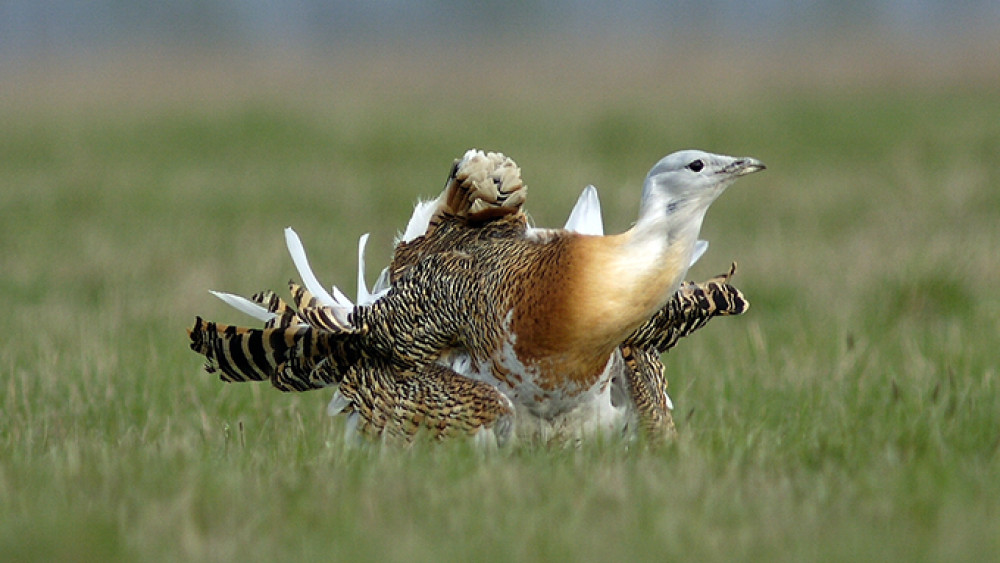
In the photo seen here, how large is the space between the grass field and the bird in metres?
0.17

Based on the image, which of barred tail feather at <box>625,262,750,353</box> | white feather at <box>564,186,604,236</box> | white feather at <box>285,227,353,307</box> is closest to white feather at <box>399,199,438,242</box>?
white feather at <box>285,227,353,307</box>

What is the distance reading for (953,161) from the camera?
30.4ft

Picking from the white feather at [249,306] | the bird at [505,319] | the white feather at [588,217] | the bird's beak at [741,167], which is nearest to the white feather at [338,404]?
the bird at [505,319]

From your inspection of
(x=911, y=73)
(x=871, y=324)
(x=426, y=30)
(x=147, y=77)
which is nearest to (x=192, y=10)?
(x=426, y=30)

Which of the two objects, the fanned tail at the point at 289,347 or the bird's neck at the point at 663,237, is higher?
the bird's neck at the point at 663,237

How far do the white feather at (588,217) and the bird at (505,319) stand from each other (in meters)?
0.35

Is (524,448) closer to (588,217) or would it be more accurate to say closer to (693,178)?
(693,178)

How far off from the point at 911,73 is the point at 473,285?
13.9 m

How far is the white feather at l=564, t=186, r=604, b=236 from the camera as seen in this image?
14.0 feet

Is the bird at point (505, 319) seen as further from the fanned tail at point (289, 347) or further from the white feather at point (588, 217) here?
the white feather at point (588, 217)

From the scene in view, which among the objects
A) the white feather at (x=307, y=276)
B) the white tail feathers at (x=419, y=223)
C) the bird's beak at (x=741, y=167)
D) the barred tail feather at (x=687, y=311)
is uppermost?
the bird's beak at (x=741, y=167)

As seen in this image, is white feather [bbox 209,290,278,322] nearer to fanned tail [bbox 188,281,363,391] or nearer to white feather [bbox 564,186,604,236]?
fanned tail [bbox 188,281,363,391]

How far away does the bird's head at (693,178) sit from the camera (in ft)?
10.5

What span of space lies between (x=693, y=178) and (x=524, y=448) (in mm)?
761
